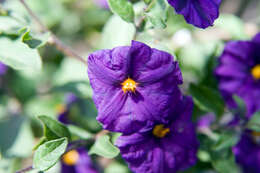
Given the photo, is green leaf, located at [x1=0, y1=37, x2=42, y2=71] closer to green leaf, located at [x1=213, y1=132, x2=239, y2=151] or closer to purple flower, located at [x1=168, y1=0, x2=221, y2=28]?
purple flower, located at [x1=168, y1=0, x2=221, y2=28]

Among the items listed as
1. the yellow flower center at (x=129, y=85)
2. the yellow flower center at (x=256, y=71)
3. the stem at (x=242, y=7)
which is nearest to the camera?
the yellow flower center at (x=129, y=85)

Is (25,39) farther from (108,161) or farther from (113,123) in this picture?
(108,161)

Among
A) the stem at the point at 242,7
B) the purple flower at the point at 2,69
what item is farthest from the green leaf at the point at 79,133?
the stem at the point at 242,7

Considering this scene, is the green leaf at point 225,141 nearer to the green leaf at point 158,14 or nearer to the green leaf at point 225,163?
the green leaf at point 225,163

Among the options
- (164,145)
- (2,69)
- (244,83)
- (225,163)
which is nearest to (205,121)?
(244,83)

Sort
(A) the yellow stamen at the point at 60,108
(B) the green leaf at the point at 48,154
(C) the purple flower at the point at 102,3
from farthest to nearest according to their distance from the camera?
(C) the purple flower at the point at 102,3, (A) the yellow stamen at the point at 60,108, (B) the green leaf at the point at 48,154

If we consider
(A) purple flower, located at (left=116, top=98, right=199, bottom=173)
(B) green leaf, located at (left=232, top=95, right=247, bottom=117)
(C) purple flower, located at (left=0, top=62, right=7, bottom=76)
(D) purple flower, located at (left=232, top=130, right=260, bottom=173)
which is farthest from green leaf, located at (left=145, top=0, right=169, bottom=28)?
(C) purple flower, located at (left=0, top=62, right=7, bottom=76)

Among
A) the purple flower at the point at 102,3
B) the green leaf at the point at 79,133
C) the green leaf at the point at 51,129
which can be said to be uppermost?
the green leaf at the point at 51,129

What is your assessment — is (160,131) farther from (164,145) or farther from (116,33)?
(116,33)
